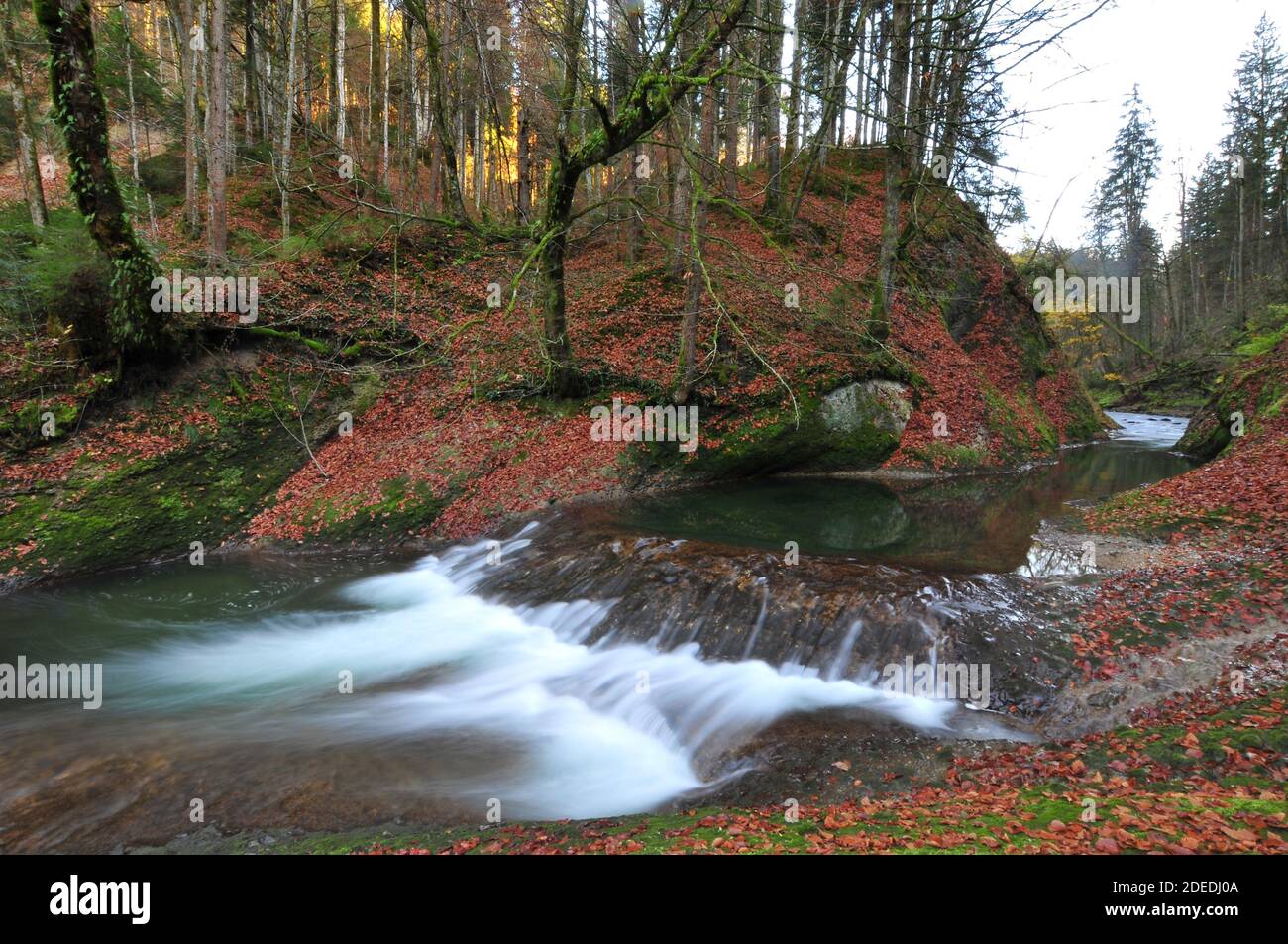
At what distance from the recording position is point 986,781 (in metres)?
4.27

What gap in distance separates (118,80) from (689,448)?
20006 mm

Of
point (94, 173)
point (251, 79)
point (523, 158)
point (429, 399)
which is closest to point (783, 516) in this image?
point (429, 399)

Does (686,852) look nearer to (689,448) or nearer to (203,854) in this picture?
(203,854)

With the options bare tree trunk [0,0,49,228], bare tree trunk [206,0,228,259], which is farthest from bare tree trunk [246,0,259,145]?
bare tree trunk [206,0,228,259]

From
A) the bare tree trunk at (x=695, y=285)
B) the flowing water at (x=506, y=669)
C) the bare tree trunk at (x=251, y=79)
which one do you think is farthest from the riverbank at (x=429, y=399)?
the bare tree trunk at (x=251, y=79)

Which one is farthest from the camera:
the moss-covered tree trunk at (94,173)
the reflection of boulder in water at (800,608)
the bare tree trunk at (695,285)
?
the bare tree trunk at (695,285)

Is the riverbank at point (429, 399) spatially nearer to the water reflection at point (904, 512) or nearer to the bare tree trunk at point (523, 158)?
the water reflection at point (904, 512)

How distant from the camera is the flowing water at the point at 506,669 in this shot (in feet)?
15.2

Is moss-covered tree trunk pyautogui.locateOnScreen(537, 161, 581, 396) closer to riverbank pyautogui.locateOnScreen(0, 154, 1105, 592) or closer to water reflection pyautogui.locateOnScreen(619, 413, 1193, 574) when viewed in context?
riverbank pyautogui.locateOnScreen(0, 154, 1105, 592)

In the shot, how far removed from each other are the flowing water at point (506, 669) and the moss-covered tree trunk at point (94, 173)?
4661 mm

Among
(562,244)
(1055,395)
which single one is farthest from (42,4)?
(1055,395)

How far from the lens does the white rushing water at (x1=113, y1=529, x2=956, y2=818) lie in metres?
5.25

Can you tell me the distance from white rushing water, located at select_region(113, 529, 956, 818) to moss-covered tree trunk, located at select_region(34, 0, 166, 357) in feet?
21.3

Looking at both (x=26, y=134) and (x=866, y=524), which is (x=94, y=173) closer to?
(x=26, y=134)
